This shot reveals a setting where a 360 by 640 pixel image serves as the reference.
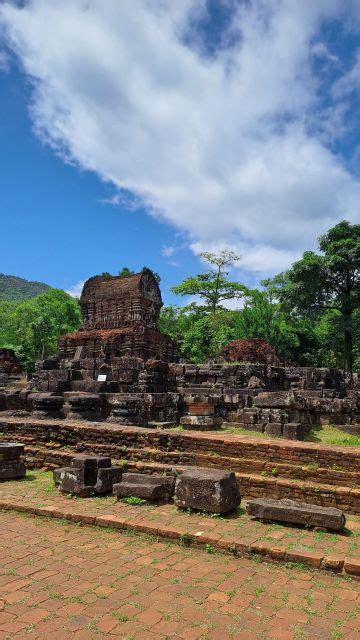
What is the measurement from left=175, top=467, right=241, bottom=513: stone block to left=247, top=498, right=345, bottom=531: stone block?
1.02ft

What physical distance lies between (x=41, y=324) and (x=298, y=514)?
43.2 meters

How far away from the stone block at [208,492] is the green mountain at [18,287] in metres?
120

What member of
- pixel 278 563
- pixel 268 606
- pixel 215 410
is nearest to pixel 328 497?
pixel 278 563

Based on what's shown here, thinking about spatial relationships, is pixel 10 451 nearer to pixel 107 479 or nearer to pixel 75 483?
pixel 75 483

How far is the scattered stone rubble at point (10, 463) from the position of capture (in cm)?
771

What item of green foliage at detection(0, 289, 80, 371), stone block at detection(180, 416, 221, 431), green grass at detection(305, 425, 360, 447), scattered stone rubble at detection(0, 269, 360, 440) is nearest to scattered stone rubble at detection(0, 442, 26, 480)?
scattered stone rubble at detection(0, 269, 360, 440)

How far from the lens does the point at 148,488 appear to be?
6.22 metres

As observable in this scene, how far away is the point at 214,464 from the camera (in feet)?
23.8

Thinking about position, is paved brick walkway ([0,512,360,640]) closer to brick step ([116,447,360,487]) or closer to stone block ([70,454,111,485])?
stone block ([70,454,111,485])

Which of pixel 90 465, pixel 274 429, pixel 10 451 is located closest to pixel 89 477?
pixel 90 465

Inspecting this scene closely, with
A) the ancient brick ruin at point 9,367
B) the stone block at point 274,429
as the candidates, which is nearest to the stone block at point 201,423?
the stone block at point 274,429

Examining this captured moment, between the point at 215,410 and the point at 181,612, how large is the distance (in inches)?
350

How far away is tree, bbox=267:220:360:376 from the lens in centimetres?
2592

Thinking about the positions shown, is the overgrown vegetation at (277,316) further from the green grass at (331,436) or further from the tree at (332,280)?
the green grass at (331,436)
